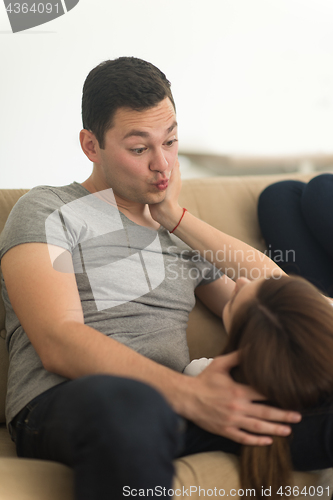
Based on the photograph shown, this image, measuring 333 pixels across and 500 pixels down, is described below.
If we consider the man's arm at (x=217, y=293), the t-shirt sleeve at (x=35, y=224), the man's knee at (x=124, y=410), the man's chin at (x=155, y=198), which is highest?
the t-shirt sleeve at (x=35, y=224)

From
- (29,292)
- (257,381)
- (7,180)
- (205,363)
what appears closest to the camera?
(257,381)

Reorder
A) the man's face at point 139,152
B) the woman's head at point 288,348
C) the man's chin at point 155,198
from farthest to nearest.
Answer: the man's chin at point 155,198 < the man's face at point 139,152 < the woman's head at point 288,348

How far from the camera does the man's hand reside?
77 centimetres

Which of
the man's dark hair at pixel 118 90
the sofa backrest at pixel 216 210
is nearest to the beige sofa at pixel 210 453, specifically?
the sofa backrest at pixel 216 210

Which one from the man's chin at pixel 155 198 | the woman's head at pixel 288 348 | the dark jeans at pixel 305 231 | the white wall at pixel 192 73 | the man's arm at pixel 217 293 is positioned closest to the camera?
the woman's head at pixel 288 348

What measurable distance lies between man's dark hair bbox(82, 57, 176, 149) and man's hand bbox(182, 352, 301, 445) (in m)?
0.68

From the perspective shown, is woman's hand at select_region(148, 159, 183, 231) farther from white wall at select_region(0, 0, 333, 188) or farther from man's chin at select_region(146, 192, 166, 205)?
white wall at select_region(0, 0, 333, 188)

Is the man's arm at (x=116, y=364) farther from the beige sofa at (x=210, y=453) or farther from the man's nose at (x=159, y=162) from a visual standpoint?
the man's nose at (x=159, y=162)

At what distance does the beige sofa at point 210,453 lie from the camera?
0.73 metres

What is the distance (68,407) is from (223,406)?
29 cm

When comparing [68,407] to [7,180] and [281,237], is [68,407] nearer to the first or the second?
[281,237]

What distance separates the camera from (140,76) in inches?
43.7

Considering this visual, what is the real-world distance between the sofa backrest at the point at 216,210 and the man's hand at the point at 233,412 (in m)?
0.55

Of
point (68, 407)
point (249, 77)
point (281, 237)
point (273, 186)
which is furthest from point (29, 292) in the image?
point (249, 77)
